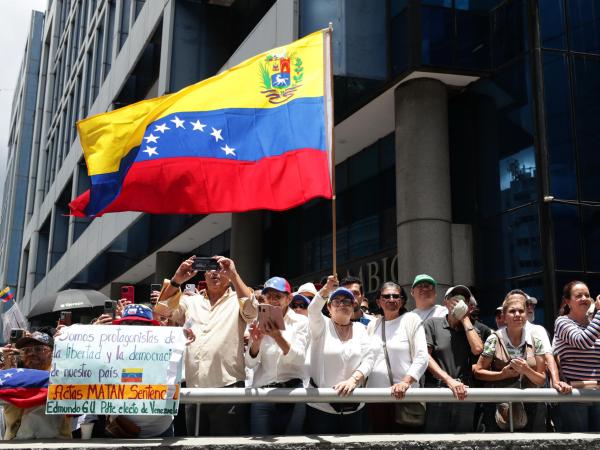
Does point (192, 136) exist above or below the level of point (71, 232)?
below

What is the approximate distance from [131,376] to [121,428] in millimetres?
484

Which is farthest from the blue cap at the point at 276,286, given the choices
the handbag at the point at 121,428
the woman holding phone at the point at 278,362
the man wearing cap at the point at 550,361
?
the man wearing cap at the point at 550,361

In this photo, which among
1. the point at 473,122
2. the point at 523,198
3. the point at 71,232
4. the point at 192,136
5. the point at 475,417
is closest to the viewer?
the point at 475,417

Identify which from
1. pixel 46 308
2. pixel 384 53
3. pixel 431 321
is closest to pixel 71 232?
pixel 46 308

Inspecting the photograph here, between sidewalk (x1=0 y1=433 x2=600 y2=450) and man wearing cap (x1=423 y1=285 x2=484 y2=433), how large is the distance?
260mm

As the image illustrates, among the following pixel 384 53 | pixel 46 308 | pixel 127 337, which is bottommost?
pixel 127 337

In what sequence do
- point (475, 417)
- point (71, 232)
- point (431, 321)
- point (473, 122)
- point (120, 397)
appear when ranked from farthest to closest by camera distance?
point (71, 232), point (473, 122), point (431, 321), point (475, 417), point (120, 397)

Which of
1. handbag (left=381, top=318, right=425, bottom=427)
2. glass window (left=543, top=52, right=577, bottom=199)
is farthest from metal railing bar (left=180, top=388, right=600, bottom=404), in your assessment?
glass window (left=543, top=52, right=577, bottom=199)

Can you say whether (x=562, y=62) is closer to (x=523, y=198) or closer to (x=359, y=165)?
(x=523, y=198)

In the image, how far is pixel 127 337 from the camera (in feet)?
16.9

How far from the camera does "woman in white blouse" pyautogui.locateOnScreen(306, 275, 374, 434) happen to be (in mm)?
5504

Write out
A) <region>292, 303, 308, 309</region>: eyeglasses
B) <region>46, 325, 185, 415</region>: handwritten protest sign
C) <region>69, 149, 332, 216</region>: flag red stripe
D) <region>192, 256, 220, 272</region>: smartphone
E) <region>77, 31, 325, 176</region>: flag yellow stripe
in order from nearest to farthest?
<region>46, 325, 185, 415</region>: handwritten protest sign, <region>192, 256, 220, 272</region>: smartphone, <region>292, 303, 308, 309</region>: eyeglasses, <region>69, 149, 332, 216</region>: flag red stripe, <region>77, 31, 325, 176</region>: flag yellow stripe

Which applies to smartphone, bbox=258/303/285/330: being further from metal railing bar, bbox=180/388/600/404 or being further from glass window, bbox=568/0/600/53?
glass window, bbox=568/0/600/53

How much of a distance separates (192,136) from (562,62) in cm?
794
